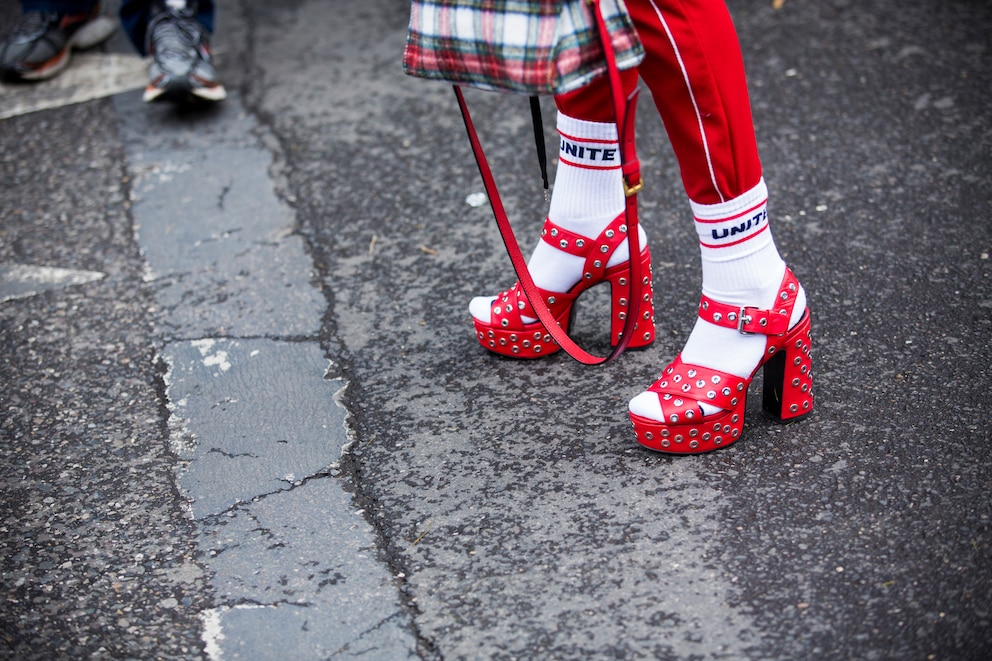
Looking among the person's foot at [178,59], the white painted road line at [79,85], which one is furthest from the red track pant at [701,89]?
the white painted road line at [79,85]

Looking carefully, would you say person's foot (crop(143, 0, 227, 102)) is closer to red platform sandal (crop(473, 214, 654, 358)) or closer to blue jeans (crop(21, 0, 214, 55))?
blue jeans (crop(21, 0, 214, 55))

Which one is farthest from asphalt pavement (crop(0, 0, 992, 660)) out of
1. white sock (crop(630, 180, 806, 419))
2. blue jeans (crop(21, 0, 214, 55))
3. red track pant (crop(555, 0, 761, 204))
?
red track pant (crop(555, 0, 761, 204))

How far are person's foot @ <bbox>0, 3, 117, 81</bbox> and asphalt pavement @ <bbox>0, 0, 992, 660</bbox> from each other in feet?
1.17

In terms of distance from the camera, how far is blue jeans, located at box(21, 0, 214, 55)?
3166 mm

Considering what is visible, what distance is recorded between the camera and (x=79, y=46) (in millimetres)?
3523

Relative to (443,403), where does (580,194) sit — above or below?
above

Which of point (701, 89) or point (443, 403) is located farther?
point (443, 403)

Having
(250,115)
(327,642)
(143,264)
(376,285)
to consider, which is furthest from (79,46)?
(327,642)

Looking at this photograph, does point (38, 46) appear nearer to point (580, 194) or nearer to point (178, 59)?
point (178, 59)

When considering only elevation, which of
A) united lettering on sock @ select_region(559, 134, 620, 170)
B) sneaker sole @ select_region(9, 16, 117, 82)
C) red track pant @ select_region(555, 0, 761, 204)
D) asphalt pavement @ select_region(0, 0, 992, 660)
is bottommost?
asphalt pavement @ select_region(0, 0, 992, 660)

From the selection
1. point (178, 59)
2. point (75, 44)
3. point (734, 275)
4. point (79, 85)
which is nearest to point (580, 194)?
point (734, 275)

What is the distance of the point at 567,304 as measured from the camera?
6.17ft

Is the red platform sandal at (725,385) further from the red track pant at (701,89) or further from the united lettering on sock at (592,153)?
the united lettering on sock at (592,153)

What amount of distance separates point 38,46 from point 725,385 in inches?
109
